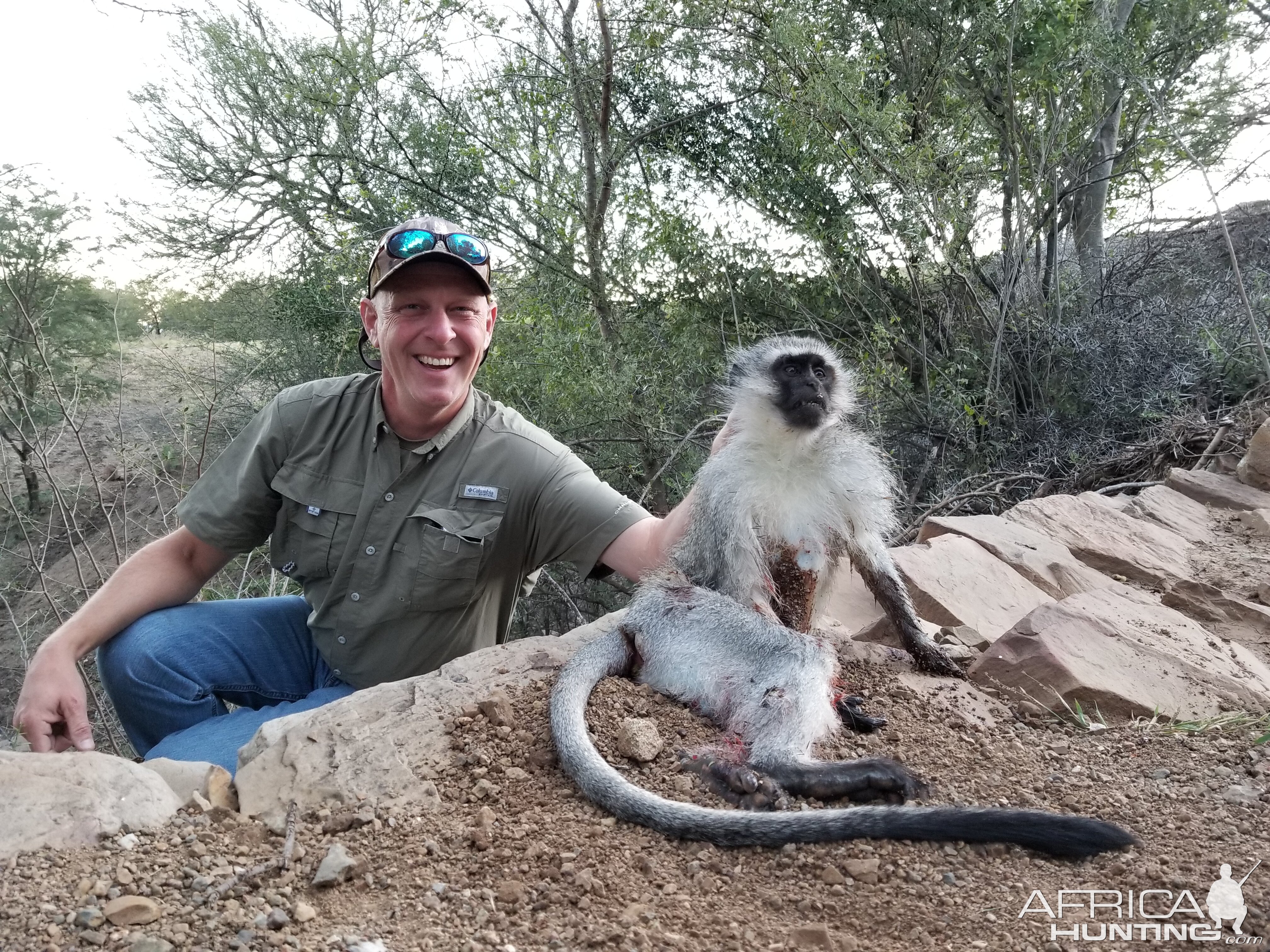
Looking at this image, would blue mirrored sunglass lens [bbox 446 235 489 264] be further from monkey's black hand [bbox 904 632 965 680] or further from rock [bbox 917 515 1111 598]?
rock [bbox 917 515 1111 598]

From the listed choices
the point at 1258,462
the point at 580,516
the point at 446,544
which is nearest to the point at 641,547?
the point at 580,516

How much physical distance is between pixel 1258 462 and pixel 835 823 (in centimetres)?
507

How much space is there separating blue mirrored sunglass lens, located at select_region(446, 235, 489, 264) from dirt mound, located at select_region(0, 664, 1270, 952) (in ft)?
6.13

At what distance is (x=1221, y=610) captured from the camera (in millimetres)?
3902

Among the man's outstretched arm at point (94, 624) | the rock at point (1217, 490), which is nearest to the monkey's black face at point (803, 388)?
the man's outstretched arm at point (94, 624)

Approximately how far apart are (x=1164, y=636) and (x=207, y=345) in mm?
10720

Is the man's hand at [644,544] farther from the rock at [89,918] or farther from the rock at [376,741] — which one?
the rock at [89,918]

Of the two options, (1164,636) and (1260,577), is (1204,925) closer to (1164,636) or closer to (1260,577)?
(1164,636)

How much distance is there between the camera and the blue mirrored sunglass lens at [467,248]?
3.37 m

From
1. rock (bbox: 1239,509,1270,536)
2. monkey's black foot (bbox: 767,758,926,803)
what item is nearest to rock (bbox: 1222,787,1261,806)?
monkey's black foot (bbox: 767,758,926,803)

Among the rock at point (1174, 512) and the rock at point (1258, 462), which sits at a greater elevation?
the rock at point (1258, 462)

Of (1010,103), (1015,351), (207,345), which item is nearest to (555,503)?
(1015,351)

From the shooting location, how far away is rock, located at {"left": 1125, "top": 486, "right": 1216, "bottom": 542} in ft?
16.6

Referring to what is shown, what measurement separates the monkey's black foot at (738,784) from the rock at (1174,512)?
3873 mm
